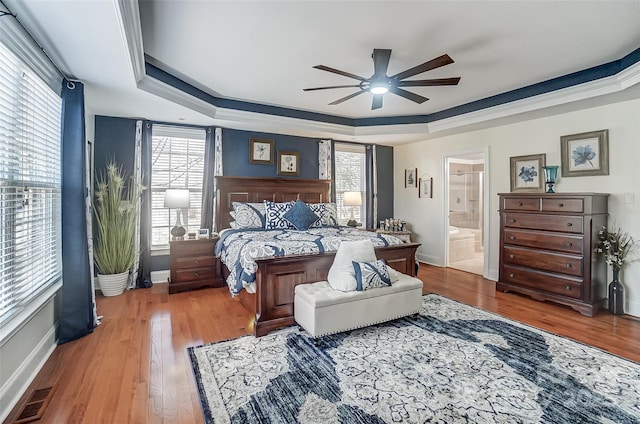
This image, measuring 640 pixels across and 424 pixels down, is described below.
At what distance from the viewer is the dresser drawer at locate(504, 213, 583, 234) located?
351 centimetres

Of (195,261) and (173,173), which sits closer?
(195,261)

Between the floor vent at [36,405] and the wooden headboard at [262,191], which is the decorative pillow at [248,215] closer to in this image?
the wooden headboard at [262,191]

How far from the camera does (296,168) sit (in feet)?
18.2

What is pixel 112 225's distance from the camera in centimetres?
396

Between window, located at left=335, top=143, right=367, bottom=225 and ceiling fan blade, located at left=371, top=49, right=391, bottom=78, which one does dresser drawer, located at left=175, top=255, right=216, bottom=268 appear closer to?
window, located at left=335, top=143, right=367, bottom=225

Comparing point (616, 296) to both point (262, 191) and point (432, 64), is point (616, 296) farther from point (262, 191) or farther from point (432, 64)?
point (262, 191)

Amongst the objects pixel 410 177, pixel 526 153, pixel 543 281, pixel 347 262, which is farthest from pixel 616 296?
pixel 410 177

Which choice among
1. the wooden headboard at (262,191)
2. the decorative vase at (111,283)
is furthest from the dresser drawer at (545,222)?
the decorative vase at (111,283)

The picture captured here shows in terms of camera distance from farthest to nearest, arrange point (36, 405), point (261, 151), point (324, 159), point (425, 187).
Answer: point (425, 187), point (324, 159), point (261, 151), point (36, 405)

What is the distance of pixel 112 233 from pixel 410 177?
17.3 ft

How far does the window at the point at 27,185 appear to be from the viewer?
6.46 feet

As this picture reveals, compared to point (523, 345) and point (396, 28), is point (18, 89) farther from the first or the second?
point (523, 345)

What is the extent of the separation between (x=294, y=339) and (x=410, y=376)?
1065mm

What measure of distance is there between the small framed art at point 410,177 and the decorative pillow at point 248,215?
10.7 ft
